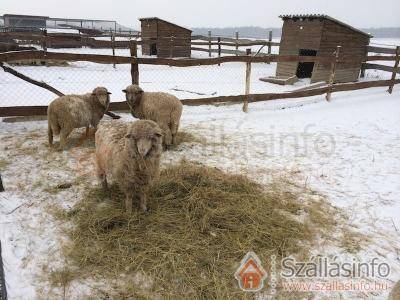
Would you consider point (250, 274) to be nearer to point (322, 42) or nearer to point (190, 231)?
point (190, 231)

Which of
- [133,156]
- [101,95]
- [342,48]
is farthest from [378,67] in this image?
[133,156]

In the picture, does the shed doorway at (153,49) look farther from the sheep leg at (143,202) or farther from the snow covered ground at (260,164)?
the sheep leg at (143,202)

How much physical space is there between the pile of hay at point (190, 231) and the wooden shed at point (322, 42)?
34.6ft

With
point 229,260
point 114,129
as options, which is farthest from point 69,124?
point 229,260

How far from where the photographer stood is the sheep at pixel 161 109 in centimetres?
562

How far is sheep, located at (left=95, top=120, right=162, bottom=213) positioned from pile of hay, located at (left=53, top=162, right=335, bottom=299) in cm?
36

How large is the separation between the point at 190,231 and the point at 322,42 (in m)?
12.2

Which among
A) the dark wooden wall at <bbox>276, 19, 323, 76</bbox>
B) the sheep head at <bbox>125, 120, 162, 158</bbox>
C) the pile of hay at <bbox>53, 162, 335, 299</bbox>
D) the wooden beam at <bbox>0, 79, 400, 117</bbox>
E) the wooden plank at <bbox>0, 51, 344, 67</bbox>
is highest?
the dark wooden wall at <bbox>276, 19, 323, 76</bbox>

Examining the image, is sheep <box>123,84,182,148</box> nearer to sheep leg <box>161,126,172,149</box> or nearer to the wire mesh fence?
sheep leg <box>161,126,172,149</box>

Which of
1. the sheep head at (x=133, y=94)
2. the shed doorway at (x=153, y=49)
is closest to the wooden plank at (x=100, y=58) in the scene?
the sheep head at (x=133, y=94)

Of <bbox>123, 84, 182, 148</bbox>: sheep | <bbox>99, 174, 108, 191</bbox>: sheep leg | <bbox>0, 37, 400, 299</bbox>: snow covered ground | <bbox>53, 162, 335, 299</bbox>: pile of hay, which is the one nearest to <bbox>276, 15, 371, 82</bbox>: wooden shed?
<bbox>0, 37, 400, 299</bbox>: snow covered ground

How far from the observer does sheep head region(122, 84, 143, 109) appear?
228 inches

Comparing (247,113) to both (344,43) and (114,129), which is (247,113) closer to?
(114,129)

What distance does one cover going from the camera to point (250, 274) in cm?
295
